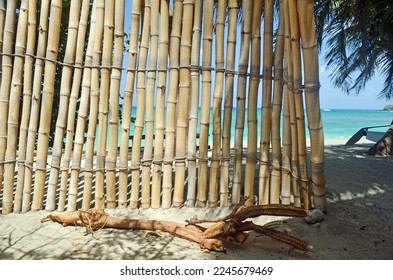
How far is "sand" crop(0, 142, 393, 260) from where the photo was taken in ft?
6.39

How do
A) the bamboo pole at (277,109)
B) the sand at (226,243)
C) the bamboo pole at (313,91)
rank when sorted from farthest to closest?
the bamboo pole at (277,109)
the bamboo pole at (313,91)
the sand at (226,243)

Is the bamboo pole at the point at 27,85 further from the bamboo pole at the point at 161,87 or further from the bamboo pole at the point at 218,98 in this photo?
the bamboo pole at the point at 218,98

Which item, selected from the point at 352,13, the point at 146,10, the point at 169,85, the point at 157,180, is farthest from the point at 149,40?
the point at 352,13

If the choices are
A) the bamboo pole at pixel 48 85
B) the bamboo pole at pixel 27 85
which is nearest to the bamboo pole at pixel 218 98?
the bamboo pole at pixel 48 85

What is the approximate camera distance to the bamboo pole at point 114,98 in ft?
8.09

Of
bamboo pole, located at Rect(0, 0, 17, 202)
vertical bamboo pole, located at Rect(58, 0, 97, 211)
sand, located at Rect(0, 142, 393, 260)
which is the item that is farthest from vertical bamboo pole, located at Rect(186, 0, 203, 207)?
bamboo pole, located at Rect(0, 0, 17, 202)

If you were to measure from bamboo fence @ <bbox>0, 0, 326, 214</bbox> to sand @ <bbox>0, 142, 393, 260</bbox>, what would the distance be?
16cm

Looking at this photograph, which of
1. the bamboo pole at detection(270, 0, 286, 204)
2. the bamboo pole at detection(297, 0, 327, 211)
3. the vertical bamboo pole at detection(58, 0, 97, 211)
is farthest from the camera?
the vertical bamboo pole at detection(58, 0, 97, 211)

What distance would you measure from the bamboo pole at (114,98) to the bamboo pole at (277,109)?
→ 116cm

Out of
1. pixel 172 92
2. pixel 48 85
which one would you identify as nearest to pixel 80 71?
pixel 48 85

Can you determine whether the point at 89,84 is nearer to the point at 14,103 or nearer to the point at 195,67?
the point at 14,103

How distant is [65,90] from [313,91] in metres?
1.83

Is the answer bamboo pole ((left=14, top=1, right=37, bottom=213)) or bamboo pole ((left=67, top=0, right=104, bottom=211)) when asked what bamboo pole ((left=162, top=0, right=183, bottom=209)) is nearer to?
bamboo pole ((left=67, top=0, right=104, bottom=211))

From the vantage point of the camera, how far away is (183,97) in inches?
96.2
